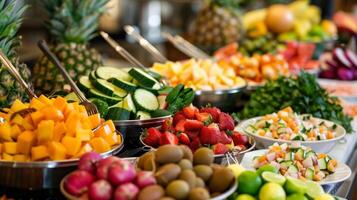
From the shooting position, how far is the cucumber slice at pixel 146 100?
2.10 metres

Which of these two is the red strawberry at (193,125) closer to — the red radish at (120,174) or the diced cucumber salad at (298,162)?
the diced cucumber salad at (298,162)

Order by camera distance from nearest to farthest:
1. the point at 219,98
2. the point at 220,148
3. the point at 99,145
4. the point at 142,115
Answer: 1. the point at 99,145
2. the point at 220,148
3. the point at 142,115
4. the point at 219,98

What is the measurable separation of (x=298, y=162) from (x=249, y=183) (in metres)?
0.37

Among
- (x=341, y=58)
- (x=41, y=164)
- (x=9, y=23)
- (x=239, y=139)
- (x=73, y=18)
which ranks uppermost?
(x=9, y=23)

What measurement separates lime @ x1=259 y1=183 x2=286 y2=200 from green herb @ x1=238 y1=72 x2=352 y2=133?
47.8 inches

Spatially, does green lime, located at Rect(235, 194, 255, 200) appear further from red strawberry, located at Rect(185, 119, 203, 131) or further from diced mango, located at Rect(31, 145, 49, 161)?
diced mango, located at Rect(31, 145, 49, 161)

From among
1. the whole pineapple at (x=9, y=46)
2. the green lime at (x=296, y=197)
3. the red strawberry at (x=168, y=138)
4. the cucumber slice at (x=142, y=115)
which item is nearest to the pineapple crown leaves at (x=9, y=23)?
the whole pineapple at (x=9, y=46)

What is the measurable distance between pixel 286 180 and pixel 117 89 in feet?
2.98

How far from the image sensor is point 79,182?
132cm

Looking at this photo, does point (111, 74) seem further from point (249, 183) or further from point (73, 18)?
point (249, 183)

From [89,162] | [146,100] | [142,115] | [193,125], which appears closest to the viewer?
[89,162]

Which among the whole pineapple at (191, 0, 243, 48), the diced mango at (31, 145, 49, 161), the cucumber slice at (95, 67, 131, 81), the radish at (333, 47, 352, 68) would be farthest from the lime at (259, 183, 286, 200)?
the whole pineapple at (191, 0, 243, 48)

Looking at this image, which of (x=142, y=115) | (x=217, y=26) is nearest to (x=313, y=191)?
(x=142, y=115)

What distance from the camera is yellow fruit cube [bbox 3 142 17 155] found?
5.08 feet
